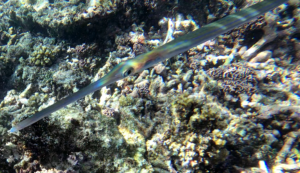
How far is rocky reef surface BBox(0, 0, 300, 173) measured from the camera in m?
2.94

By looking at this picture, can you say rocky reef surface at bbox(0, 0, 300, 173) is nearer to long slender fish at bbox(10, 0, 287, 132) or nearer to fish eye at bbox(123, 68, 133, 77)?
long slender fish at bbox(10, 0, 287, 132)

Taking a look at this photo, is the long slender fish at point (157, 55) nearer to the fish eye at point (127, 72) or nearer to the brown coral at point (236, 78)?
the fish eye at point (127, 72)

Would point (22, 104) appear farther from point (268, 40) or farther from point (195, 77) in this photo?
point (268, 40)

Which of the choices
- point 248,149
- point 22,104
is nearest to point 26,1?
point 22,104

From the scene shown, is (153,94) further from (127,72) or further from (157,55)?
(127,72)

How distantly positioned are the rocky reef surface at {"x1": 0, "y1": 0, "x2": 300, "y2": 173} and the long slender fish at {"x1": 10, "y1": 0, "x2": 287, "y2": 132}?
1.22m

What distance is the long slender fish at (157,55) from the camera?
1.69 meters

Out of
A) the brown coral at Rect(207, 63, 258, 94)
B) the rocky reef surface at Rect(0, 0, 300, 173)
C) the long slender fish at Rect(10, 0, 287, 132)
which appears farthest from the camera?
the brown coral at Rect(207, 63, 258, 94)

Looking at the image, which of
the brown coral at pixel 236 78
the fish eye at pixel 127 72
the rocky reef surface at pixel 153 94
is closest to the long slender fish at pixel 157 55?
the fish eye at pixel 127 72

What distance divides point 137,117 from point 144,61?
2201 mm

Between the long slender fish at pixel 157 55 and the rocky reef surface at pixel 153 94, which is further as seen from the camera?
the rocky reef surface at pixel 153 94

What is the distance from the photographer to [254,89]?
162 inches

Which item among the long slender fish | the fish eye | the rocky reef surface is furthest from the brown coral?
the fish eye

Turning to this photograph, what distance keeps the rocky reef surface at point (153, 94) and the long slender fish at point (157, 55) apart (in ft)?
4.00
